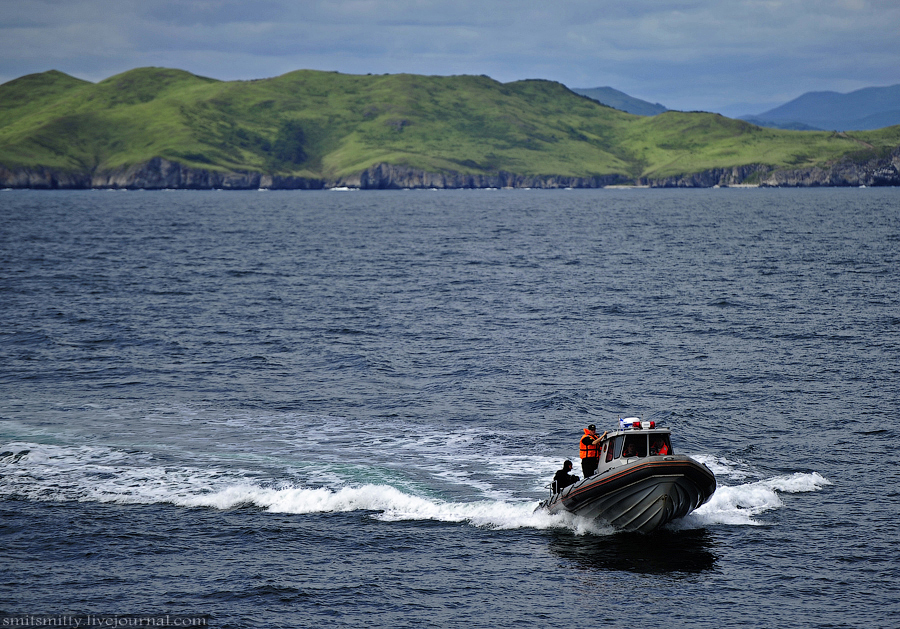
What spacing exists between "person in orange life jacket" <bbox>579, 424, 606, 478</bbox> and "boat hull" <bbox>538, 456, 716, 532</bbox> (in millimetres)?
829

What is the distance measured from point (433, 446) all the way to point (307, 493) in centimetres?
720

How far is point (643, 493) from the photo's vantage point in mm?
26750

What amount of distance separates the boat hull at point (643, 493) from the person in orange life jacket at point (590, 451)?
0.83m

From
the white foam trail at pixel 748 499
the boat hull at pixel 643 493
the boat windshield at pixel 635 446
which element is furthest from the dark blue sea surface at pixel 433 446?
the boat windshield at pixel 635 446

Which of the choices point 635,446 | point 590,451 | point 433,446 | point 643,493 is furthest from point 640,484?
point 433,446

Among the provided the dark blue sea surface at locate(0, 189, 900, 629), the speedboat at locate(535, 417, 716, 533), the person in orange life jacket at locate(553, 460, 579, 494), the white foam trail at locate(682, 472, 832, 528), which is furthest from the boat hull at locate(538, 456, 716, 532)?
the white foam trail at locate(682, 472, 832, 528)

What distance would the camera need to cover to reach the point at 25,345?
5447cm

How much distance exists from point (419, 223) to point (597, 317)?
391 ft

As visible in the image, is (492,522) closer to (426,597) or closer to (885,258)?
(426,597)

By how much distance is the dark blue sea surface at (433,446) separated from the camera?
77.2 ft

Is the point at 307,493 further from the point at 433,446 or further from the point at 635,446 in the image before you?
the point at 635,446

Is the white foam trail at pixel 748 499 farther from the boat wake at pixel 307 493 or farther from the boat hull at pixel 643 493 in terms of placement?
the boat hull at pixel 643 493

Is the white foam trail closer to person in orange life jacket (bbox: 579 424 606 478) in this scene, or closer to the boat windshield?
the boat windshield

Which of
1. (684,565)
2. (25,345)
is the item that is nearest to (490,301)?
(25,345)
